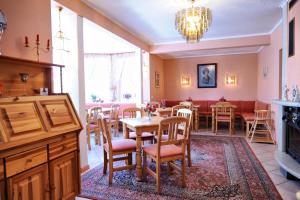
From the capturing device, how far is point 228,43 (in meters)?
5.40

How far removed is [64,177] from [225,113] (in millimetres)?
4803

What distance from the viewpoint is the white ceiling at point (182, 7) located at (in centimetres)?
333

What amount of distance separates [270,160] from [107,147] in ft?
8.89

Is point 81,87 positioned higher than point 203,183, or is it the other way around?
point 81,87

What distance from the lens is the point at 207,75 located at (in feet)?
24.8

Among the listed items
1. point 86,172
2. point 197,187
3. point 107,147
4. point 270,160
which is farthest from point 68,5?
point 270,160

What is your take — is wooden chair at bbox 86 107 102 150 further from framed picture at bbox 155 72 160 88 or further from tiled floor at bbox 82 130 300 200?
framed picture at bbox 155 72 160 88

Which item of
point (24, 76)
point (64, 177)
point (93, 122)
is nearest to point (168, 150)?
point (64, 177)

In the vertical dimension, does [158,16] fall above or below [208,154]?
above

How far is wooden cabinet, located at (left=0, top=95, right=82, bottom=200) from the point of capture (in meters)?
1.48

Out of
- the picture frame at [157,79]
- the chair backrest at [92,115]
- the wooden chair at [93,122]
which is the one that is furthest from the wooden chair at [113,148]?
the picture frame at [157,79]

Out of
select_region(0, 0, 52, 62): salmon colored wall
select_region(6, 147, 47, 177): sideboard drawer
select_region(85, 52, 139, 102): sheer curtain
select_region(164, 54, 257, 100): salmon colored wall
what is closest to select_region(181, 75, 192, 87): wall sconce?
select_region(164, 54, 257, 100): salmon colored wall

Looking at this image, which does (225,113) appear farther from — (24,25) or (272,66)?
(24,25)

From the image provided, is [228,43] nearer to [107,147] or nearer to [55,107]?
[107,147]
